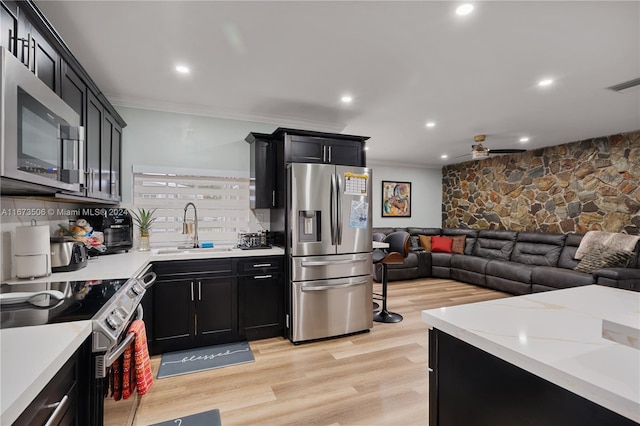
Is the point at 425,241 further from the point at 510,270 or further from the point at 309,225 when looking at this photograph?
the point at 309,225

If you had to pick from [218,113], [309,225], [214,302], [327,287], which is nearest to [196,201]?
[218,113]

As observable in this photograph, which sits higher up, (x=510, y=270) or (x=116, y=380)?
(x=116, y=380)

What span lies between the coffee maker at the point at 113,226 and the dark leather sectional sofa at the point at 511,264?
364cm

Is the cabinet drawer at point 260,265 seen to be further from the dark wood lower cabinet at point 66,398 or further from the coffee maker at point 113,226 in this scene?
the dark wood lower cabinet at point 66,398

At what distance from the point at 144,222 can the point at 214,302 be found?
3.75ft

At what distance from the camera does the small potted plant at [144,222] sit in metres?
3.13

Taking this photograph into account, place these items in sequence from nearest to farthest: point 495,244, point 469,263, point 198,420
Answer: point 198,420 → point 469,263 → point 495,244

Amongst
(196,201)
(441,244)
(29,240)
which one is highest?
(196,201)

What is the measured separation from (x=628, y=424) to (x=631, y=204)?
17.9 ft

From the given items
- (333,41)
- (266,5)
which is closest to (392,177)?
(333,41)

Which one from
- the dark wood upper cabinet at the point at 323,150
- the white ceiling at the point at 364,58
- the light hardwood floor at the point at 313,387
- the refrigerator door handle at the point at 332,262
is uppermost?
the white ceiling at the point at 364,58

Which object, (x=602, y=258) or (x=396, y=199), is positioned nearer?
(x=602, y=258)

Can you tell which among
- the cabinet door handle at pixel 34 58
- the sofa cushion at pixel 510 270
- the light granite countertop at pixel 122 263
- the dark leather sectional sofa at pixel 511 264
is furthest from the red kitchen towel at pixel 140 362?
the sofa cushion at pixel 510 270

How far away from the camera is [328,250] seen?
10.5 ft
